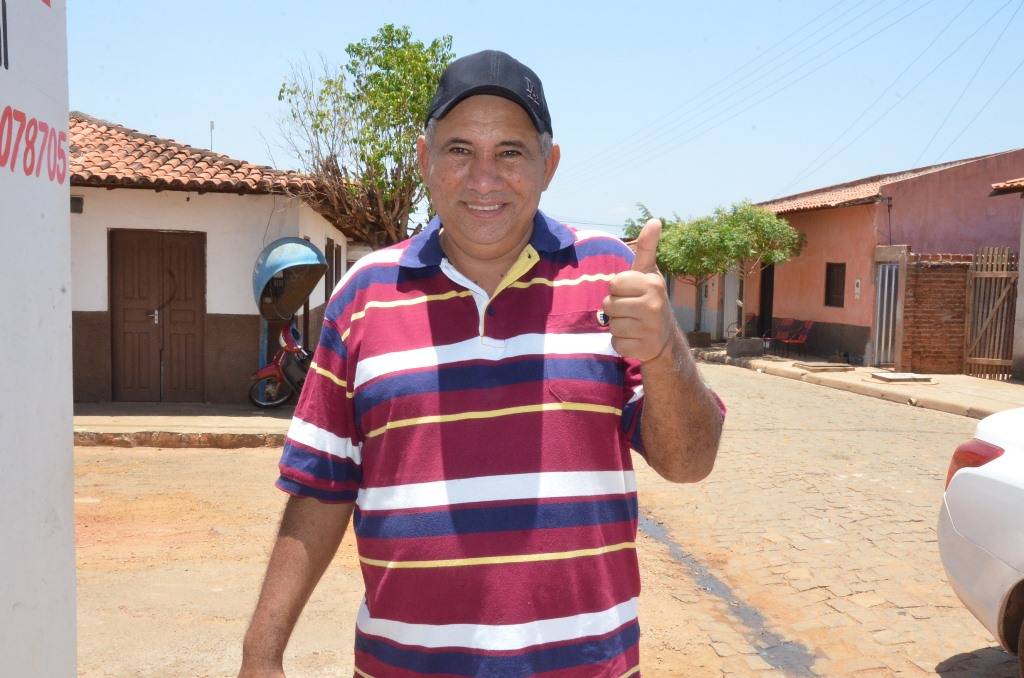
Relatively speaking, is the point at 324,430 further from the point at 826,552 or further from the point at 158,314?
the point at 158,314

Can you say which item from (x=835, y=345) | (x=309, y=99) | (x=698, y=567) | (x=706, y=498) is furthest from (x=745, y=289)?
(x=698, y=567)

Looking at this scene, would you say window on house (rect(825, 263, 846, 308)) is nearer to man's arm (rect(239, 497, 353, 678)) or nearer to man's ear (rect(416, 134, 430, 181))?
man's ear (rect(416, 134, 430, 181))

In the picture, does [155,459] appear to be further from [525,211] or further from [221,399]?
[525,211]

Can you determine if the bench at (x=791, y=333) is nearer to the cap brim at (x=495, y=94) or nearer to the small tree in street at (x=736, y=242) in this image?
the small tree in street at (x=736, y=242)

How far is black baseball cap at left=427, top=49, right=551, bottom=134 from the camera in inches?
71.4

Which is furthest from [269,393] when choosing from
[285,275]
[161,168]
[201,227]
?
[161,168]

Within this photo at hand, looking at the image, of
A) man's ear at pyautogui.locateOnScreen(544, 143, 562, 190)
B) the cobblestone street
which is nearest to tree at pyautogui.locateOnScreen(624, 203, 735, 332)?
the cobblestone street

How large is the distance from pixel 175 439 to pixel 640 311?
865 centimetres

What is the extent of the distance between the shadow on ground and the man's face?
11.7 feet

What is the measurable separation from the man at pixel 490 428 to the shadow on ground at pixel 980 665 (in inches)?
125

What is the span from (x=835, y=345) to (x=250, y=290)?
14663 mm

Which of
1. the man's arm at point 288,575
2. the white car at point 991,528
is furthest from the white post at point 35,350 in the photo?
the white car at point 991,528

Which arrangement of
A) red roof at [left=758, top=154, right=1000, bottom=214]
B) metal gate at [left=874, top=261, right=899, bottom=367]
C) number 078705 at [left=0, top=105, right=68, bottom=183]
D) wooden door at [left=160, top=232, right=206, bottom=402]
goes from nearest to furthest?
number 078705 at [left=0, top=105, right=68, bottom=183], wooden door at [left=160, top=232, right=206, bottom=402], metal gate at [left=874, top=261, right=899, bottom=367], red roof at [left=758, top=154, right=1000, bottom=214]

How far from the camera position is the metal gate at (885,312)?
1795cm
